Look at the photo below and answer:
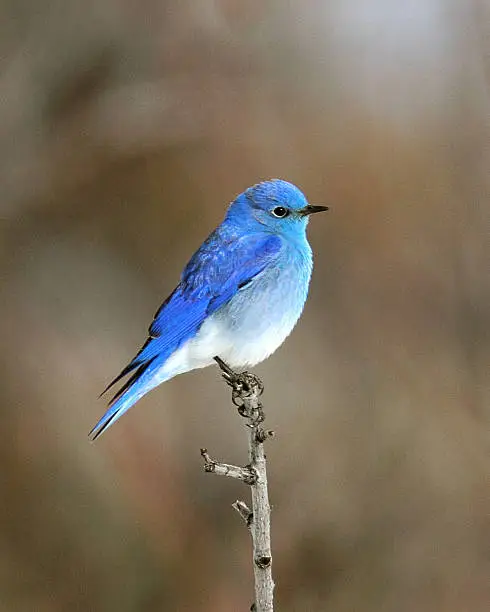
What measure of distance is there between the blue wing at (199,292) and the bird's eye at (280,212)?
105 mm

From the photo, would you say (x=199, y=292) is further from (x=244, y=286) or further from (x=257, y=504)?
(x=257, y=504)

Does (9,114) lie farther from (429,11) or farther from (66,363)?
(429,11)

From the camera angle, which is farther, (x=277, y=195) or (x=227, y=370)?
(x=227, y=370)

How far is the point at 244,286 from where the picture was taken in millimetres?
2449

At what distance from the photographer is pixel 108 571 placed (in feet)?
12.6

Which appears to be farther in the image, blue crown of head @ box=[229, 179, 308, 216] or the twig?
blue crown of head @ box=[229, 179, 308, 216]

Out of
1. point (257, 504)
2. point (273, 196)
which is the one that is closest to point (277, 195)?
point (273, 196)

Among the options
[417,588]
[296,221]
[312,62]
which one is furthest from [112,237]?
[417,588]

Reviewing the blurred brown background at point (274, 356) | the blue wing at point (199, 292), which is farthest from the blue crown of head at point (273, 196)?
the blurred brown background at point (274, 356)

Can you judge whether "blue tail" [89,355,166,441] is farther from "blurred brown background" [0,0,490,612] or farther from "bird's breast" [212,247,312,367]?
"blurred brown background" [0,0,490,612]

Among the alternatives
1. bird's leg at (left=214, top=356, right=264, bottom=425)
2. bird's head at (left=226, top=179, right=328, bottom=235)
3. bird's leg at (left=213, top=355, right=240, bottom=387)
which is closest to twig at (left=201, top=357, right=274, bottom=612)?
bird's leg at (left=214, top=356, right=264, bottom=425)

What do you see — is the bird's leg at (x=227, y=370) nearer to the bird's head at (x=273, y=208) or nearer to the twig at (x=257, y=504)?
the twig at (x=257, y=504)

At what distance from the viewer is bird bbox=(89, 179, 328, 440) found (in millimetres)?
2324

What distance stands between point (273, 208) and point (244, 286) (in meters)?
0.23
